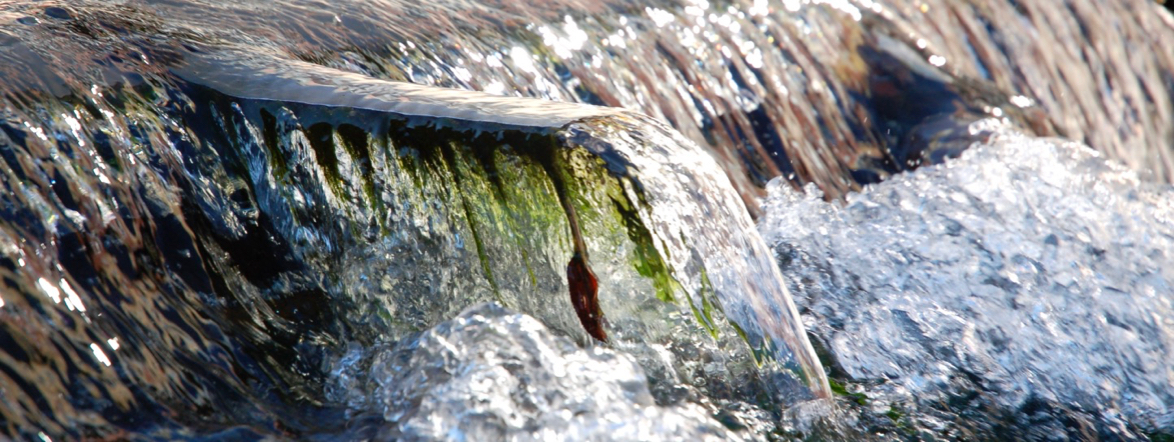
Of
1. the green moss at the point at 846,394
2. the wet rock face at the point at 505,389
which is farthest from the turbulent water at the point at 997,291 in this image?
the wet rock face at the point at 505,389

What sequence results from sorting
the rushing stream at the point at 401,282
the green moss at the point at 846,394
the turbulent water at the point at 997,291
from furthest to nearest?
the turbulent water at the point at 997,291 → the green moss at the point at 846,394 → the rushing stream at the point at 401,282

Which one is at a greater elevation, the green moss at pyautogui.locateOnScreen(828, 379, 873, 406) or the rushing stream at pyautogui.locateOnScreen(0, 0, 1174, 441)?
the rushing stream at pyautogui.locateOnScreen(0, 0, 1174, 441)

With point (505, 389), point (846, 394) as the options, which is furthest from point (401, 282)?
point (846, 394)

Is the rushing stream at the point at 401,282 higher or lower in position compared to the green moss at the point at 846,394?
higher

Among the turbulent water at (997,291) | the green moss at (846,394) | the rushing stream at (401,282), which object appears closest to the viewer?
the rushing stream at (401,282)

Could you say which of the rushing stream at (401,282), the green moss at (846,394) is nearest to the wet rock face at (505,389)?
the rushing stream at (401,282)

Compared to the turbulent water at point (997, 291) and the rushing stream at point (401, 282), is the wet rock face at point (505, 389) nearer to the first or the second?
the rushing stream at point (401, 282)

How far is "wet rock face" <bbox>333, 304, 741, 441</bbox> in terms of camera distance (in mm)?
1487

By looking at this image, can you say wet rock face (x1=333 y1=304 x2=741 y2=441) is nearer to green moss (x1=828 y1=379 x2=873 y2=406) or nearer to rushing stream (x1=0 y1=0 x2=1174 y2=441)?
rushing stream (x1=0 y1=0 x2=1174 y2=441)

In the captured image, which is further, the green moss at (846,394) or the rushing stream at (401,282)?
the green moss at (846,394)

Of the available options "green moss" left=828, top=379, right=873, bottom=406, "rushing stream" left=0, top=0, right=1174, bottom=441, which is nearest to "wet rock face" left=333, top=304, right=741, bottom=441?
"rushing stream" left=0, top=0, right=1174, bottom=441

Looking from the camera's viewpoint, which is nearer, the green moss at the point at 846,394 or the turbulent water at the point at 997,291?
the green moss at the point at 846,394

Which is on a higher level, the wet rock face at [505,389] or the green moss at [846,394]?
the wet rock face at [505,389]

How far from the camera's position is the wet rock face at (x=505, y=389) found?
1487 millimetres
